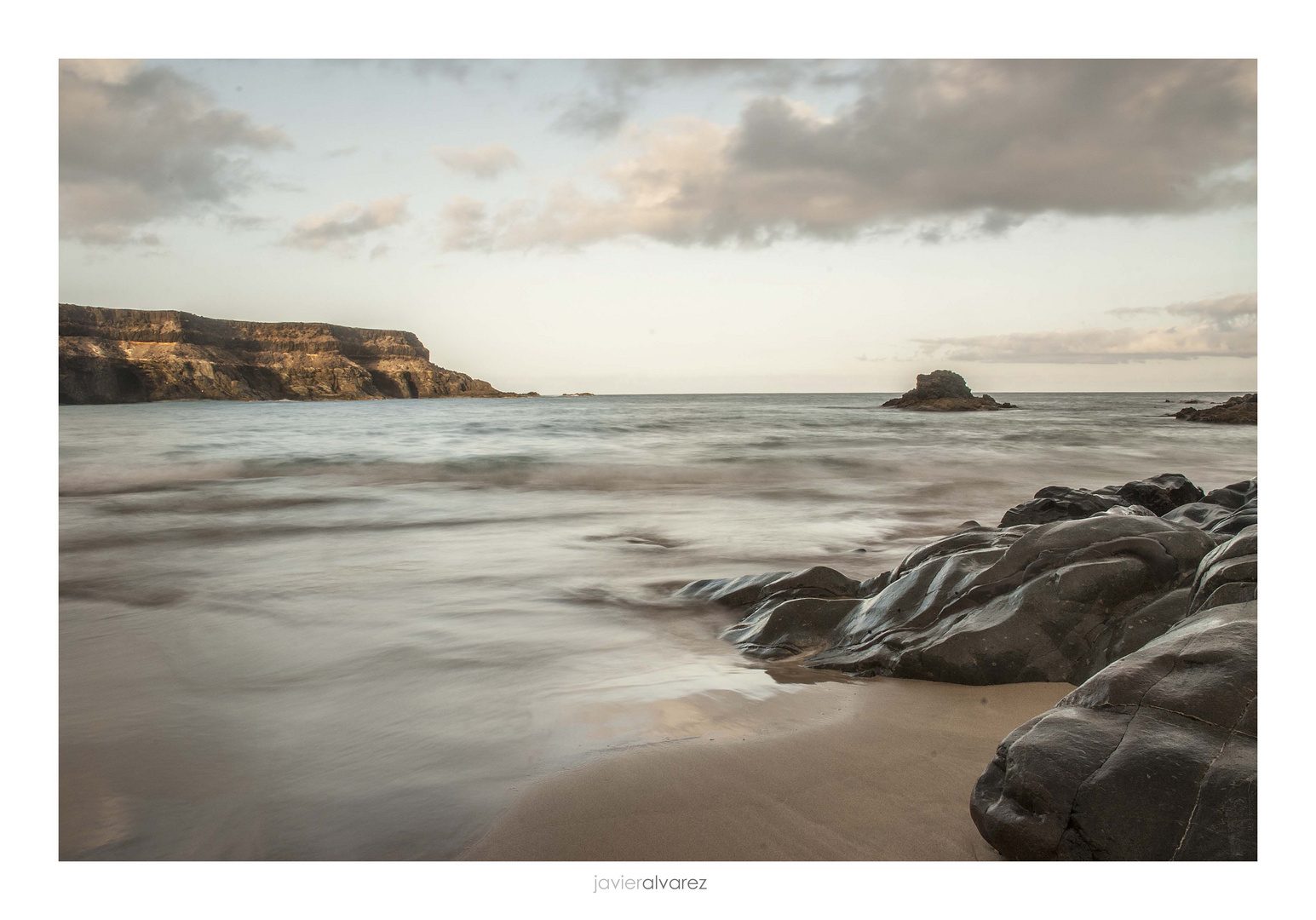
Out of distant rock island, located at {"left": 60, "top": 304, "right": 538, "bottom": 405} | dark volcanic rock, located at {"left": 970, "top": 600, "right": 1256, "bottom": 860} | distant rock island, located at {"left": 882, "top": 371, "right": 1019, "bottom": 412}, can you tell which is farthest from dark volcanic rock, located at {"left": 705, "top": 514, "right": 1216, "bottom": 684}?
distant rock island, located at {"left": 882, "top": 371, "right": 1019, "bottom": 412}

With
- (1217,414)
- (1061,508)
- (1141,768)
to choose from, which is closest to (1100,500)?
(1061,508)

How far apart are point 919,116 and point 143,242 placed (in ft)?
15.3

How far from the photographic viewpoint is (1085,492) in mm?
5836

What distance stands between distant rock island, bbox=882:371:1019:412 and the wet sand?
126ft

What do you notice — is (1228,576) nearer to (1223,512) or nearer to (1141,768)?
(1141,768)

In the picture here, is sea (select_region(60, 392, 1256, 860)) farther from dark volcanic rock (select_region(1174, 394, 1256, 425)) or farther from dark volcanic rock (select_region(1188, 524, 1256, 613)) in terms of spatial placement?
dark volcanic rock (select_region(1174, 394, 1256, 425))

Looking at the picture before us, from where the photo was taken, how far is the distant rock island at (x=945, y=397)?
3862 centimetres

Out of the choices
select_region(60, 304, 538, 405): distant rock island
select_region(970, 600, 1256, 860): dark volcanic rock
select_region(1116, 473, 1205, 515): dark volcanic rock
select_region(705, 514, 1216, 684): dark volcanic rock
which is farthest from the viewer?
select_region(60, 304, 538, 405): distant rock island

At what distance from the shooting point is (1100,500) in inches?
216

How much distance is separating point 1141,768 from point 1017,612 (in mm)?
1266

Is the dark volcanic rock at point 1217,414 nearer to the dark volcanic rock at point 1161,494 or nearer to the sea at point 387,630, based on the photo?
the sea at point 387,630

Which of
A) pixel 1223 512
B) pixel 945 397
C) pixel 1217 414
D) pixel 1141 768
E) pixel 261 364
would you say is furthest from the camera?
pixel 261 364

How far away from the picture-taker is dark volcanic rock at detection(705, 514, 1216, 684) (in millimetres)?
2568

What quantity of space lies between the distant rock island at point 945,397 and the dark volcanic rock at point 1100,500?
33.4 metres
